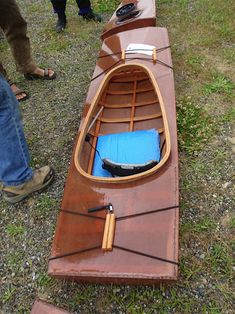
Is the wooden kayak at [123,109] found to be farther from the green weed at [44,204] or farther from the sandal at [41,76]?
the sandal at [41,76]

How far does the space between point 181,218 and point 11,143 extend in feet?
4.95

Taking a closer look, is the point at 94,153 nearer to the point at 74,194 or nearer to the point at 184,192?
the point at 74,194

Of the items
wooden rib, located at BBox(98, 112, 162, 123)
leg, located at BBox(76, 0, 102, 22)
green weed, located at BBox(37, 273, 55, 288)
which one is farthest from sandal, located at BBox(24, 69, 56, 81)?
green weed, located at BBox(37, 273, 55, 288)

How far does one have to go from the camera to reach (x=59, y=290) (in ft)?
9.00

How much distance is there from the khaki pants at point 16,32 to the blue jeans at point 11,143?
5.14ft

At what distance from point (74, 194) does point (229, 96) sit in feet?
7.46

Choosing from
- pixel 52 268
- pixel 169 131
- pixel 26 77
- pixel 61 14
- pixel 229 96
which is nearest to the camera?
pixel 52 268

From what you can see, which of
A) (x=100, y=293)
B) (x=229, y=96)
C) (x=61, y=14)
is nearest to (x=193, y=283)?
(x=100, y=293)

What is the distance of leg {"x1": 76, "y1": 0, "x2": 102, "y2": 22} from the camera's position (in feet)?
18.6

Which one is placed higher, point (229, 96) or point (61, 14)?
point (61, 14)

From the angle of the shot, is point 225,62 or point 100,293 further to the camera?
point 225,62

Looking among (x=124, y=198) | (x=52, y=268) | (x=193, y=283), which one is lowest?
(x=193, y=283)

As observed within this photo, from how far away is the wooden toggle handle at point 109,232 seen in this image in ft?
7.89

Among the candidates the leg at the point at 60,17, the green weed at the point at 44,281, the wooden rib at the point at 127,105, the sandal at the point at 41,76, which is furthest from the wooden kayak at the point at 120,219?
the leg at the point at 60,17
